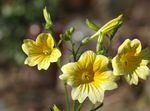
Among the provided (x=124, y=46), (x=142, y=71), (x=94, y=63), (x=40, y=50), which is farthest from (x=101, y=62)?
(x=40, y=50)

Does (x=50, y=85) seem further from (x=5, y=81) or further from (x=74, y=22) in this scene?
(x=74, y=22)

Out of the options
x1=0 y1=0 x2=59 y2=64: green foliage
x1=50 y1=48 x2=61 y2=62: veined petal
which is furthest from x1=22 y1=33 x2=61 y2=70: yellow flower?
x1=0 y1=0 x2=59 y2=64: green foliage

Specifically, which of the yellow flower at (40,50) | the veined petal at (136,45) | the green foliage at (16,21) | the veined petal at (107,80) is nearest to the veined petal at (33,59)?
the yellow flower at (40,50)

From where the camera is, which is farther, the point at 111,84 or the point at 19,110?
the point at 19,110

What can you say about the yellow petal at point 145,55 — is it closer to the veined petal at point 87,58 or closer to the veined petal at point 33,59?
the veined petal at point 87,58

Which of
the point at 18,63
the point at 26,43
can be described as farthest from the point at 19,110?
the point at 26,43
